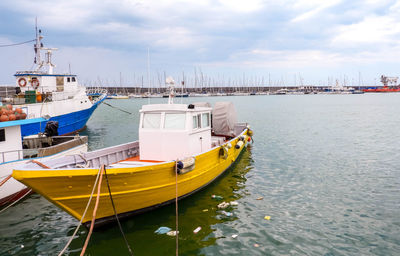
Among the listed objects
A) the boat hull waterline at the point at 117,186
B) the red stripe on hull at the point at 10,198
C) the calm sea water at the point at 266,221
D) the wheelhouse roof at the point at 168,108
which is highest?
the wheelhouse roof at the point at 168,108

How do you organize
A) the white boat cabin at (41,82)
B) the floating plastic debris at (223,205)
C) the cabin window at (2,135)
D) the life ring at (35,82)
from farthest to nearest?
the life ring at (35,82) → the white boat cabin at (41,82) → the cabin window at (2,135) → the floating plastic debris at (223,205)

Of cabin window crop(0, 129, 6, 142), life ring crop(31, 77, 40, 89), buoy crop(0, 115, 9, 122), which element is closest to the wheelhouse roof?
buoy crop(0, 115, 9, 122)

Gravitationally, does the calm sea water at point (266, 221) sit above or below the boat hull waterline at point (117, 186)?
below

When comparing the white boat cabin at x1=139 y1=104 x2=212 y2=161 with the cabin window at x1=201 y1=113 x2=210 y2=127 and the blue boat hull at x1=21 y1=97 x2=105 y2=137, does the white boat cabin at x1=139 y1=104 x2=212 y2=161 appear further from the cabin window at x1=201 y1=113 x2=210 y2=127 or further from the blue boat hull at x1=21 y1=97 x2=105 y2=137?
the blue boat hull at x1=21 y1=97 x2=105 y2=137

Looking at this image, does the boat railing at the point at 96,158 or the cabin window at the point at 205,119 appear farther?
the cabin window at the point at 205,119

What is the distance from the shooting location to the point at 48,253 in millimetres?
7969

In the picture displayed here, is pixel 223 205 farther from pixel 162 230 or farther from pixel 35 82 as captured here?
pixel 35 82

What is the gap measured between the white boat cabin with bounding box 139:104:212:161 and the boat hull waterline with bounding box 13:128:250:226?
2.78ft

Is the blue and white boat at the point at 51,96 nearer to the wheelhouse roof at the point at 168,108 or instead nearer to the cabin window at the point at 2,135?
the cabin window at the point at 2,135

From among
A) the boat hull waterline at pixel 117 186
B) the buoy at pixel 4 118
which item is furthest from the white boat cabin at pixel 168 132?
the buoy at pixel 4 118

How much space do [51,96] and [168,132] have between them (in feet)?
71.6

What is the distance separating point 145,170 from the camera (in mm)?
8625

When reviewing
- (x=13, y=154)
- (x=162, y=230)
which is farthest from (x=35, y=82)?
(x=162, y=230)

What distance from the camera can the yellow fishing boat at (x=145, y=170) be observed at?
7.42 meters
